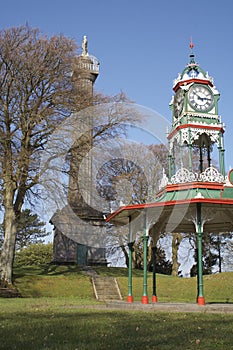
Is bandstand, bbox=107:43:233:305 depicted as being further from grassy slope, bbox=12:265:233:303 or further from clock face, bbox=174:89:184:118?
grassy slope, bbox=12:265:233:303

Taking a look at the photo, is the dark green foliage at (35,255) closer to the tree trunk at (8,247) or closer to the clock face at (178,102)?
the tree trunk at (8,247)

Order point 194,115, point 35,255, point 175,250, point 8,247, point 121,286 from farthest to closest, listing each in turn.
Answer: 1. point 35,255
2. point 175,250
3. point 121,286
4. point 8,247
5. point 194,115

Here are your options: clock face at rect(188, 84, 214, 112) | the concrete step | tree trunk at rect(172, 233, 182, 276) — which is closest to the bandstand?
clock face at rect(188, 84, 214, 112)

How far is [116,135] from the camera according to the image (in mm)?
23875

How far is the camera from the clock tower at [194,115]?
16891mm

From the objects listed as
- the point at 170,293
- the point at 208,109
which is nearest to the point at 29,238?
the point at 170,293

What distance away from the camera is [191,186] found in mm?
15273

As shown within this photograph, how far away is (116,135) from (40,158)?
5.14 m

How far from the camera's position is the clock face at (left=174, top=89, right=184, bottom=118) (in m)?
17.8

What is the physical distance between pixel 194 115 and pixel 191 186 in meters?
3.61

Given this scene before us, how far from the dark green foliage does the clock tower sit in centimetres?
3750

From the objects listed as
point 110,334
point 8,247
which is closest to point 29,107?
point 8,247

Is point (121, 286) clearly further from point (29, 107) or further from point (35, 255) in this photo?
point (35, 255)

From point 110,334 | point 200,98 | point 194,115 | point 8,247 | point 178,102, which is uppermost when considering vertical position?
point 178,102
